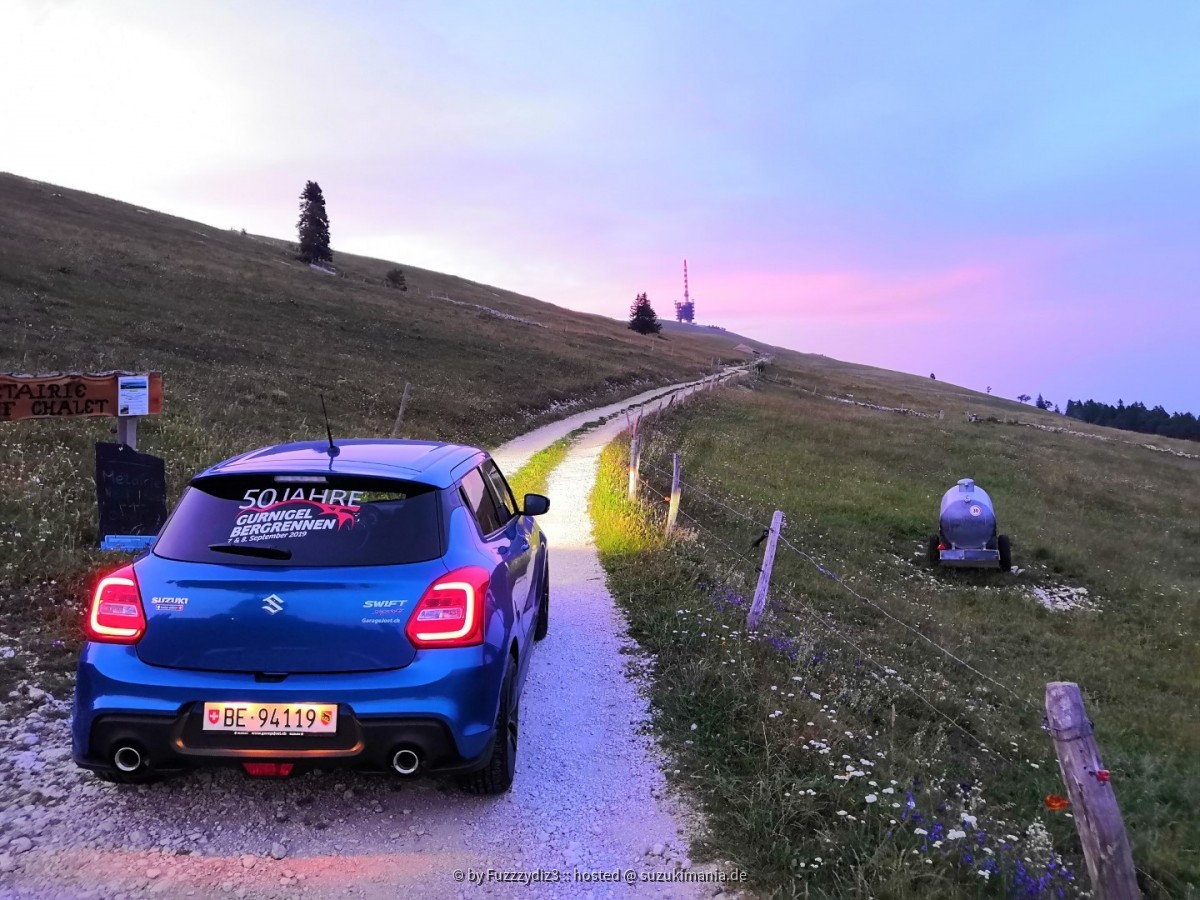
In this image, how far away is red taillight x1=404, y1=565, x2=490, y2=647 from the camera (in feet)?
11.5

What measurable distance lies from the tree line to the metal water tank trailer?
352ft

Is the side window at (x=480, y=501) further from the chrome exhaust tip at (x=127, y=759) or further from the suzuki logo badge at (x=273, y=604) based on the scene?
the chrome exhaust tip at (x=127, y=759)

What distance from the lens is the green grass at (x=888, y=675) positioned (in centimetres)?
388

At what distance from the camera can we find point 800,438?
2806cm

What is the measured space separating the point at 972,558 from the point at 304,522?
1309 centimetres

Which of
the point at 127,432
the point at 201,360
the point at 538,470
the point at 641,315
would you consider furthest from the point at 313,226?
the point at 127,432

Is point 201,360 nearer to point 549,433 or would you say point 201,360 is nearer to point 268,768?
point 549,433

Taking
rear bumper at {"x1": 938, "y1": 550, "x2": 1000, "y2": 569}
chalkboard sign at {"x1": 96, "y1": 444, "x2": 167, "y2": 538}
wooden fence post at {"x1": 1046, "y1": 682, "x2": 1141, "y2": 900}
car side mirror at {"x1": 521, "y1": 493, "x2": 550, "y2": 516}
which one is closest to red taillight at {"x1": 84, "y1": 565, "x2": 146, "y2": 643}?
car side mirror at {"x1": 521, "y1": 493, "x2": 550, "y2": 516}

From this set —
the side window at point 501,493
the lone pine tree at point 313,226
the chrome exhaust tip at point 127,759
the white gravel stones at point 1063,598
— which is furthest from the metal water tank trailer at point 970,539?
the lone pine tree at point 313,226

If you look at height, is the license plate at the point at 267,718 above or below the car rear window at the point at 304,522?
below

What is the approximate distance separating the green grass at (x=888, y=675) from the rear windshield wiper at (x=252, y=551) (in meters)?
2.60

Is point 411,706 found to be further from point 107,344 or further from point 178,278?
point 178,278

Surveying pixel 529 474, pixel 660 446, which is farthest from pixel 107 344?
pixel 660 446

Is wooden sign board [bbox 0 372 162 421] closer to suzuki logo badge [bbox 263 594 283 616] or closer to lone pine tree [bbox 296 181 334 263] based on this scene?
suzuki logo badge [bbox 263 594 283 616]
